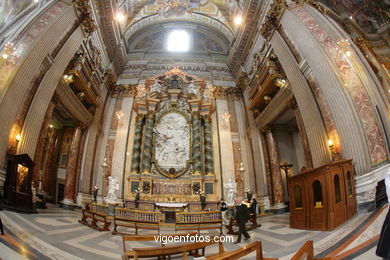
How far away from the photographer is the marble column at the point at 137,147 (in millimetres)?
12703

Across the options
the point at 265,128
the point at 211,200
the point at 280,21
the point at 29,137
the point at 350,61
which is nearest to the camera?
the point at 350,61

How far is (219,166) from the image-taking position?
43.5 ft

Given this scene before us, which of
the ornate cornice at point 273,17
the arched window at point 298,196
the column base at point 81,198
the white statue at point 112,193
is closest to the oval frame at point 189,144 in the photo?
the white statue at point 112,193

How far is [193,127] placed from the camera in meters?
14.1

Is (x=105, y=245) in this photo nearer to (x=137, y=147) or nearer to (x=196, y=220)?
(x=196, y=220)

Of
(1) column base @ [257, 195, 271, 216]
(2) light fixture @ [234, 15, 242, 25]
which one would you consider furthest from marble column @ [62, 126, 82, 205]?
(2) light fixture @ [234, 15, 242, 25]

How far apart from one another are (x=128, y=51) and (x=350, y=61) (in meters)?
15.4

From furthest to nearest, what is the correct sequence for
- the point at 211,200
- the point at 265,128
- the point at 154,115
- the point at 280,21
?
the point at 154,115, the point at 265,128, the point at 211,200, the point at 280,21

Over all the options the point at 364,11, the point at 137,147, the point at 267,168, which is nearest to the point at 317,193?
the point at 267,168

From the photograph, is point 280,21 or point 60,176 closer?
point 280,21

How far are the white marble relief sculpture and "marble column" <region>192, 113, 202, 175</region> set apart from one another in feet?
1.62

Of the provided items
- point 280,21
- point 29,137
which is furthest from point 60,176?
point 280,21

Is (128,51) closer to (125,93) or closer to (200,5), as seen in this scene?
(125,93)

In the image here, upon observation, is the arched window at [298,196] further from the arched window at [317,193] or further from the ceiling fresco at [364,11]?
the ceiling fresco at [364,11]
